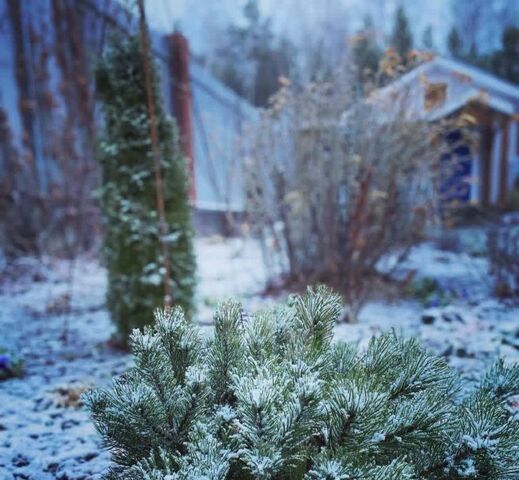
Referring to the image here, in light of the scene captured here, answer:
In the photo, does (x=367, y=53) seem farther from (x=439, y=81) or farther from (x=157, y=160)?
(x=157, y=160)

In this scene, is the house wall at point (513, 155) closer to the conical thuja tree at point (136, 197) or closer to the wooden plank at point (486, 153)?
the wooden plank at point (486, 153)

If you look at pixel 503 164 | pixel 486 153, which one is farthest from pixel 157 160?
pixel 486 153

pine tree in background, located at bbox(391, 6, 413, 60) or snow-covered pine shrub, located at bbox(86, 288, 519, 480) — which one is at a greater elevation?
pine tree in background, located at bbox(391, 6, 413, 60)

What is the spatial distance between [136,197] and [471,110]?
597 cm

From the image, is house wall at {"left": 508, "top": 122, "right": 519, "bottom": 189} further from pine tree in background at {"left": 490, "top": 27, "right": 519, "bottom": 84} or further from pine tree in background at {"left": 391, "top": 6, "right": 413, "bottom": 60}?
pine tree in background at {"left": 391, "top": 6, "right": 413, "bottom": 60}

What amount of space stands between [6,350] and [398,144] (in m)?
2.75

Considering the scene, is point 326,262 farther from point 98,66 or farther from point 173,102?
point 173,102

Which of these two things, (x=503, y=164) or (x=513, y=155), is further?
(x=513, y=155)

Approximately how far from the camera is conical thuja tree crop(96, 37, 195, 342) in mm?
2520

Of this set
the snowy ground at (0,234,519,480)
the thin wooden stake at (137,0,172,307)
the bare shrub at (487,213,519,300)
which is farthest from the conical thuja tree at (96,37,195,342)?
the bare shrub at (487,213,519,300)

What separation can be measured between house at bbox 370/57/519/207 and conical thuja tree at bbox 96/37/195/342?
4.95 feet

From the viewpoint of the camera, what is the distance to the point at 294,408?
2.45 feet

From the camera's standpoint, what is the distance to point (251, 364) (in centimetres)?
91

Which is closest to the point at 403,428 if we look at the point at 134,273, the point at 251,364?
the point at 251,364
